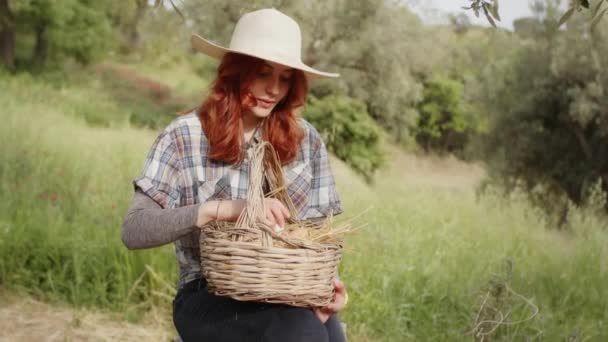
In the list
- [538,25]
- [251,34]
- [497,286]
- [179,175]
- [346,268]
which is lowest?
[346,268]

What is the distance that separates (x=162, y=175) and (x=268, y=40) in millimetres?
529

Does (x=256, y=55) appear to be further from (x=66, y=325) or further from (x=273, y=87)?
(x=66, y=325)

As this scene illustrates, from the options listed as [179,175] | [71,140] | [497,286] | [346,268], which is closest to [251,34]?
[179,175]

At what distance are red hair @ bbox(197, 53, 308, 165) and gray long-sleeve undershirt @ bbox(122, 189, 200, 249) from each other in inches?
13.1

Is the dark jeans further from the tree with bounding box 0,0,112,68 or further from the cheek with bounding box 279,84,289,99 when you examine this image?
the tree with bounding box 0,0,112,68

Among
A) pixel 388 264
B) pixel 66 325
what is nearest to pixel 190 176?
pixel 66 325

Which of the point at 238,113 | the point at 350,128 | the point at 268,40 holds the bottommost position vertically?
the point at 350,128

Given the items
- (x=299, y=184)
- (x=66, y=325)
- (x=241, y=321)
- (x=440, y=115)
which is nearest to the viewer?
(x=241, y=321)

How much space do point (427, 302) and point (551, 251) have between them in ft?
4.37

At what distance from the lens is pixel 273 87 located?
214cm

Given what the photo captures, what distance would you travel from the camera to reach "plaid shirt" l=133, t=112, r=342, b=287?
6.46 ft

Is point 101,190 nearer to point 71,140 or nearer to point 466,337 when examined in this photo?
point 71,140

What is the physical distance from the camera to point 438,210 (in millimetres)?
6223

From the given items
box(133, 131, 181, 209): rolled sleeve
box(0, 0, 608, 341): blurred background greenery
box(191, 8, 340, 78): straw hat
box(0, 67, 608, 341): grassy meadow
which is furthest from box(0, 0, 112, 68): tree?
box(133, 131, 181, 209): rolled sleeve
